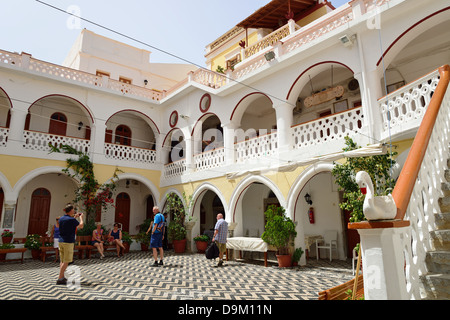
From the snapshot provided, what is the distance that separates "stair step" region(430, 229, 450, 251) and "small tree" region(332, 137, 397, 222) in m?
3.45

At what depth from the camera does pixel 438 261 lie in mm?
2467

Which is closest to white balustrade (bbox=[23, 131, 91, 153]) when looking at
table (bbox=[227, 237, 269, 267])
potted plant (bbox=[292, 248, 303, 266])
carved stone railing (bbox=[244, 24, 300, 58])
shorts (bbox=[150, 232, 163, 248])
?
shorts (bbox=[150, 232, 163, 248])

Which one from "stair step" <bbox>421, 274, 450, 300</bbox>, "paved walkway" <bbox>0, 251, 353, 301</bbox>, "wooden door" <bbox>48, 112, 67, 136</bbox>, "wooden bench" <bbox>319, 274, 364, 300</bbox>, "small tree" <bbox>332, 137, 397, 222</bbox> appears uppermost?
"wooden door" <bbox>48, 112, 67, 136</bbox>

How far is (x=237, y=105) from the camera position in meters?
11.1

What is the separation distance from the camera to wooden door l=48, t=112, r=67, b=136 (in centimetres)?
1362

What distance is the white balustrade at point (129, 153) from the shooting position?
13.3 m

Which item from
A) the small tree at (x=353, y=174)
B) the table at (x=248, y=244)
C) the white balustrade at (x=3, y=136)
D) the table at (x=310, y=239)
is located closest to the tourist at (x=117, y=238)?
the table at (x=248, y=244)

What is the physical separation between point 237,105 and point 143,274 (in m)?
6.79

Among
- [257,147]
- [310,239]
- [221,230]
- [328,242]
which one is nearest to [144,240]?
[221,230]

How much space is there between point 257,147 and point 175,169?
5.01 metres

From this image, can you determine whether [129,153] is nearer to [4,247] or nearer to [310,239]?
[4,247]

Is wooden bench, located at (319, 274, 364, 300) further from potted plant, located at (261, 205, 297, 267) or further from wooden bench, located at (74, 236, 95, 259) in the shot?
wooden bench, located at (74, 236, 95, 259)
